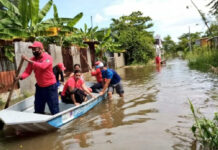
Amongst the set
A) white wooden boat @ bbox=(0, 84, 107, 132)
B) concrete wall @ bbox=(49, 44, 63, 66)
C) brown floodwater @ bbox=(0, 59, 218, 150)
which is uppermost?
concrete wall @ bbox=(49, 44, 63, 66)

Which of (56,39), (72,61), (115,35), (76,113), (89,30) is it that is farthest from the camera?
(115,35)

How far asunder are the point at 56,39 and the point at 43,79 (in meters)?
10.0

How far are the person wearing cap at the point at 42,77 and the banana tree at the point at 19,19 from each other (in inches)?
191

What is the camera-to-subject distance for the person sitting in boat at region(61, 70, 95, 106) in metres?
6.43

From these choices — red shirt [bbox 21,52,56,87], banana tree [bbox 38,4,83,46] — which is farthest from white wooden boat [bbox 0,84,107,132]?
banana tree [bbox 38,4,83,46]

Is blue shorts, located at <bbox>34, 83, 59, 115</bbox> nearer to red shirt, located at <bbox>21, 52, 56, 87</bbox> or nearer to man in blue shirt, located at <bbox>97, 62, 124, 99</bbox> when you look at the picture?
red shirt, located at <bbox>21, 52, 56, 87</bbox>

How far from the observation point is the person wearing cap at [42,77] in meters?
4.71

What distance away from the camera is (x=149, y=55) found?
3052 centimetres

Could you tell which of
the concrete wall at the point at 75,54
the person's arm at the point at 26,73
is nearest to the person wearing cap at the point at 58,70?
the person's arm at the point at 26,73

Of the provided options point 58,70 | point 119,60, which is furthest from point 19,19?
point 119,60

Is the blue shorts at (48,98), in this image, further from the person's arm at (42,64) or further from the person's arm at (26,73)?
the person's arm at (42,64)

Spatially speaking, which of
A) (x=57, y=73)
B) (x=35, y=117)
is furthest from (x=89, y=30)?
(x=35, y=117)

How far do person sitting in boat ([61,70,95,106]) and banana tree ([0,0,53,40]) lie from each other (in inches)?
161

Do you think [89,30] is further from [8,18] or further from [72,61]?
[8,18]
